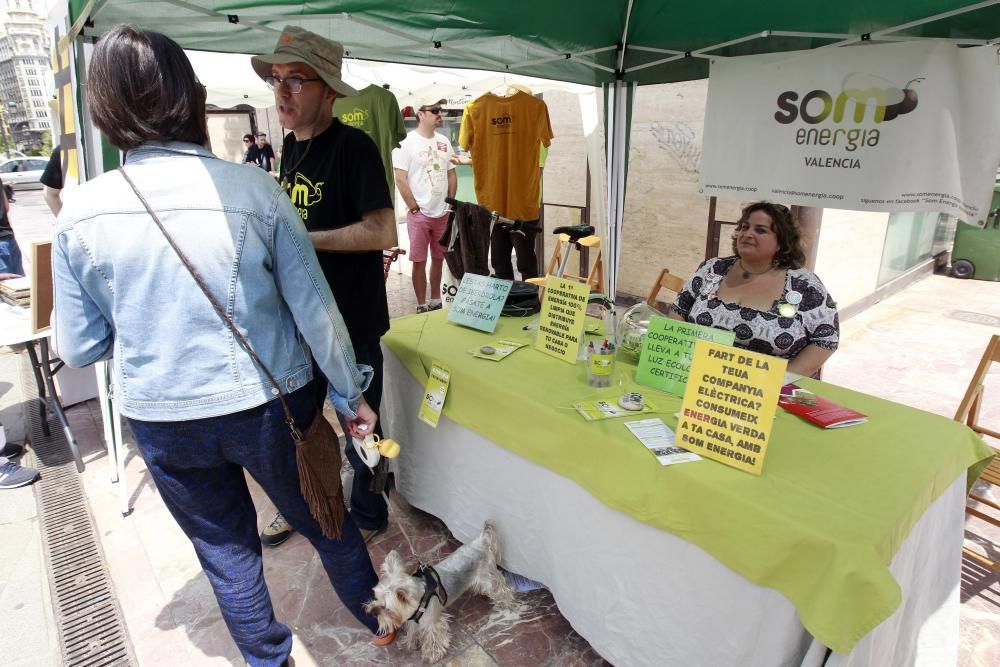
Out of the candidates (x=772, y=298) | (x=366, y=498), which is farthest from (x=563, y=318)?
(x=366, y=498)

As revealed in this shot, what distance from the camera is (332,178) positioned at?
1.78 meters

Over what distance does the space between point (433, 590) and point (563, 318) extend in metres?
0.98

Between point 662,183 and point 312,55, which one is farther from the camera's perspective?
point 662,183

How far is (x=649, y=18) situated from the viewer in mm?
2918

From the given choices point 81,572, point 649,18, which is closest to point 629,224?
point 649,18

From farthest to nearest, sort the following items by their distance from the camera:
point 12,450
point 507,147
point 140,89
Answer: point 507,147 → point 12,450 → point 140,89

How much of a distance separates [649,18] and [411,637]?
310 cm

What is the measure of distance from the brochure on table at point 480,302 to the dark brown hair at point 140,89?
53.0 inches

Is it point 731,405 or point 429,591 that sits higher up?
point 731,405

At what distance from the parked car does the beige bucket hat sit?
21656mm

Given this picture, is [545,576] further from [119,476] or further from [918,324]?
[918,324]

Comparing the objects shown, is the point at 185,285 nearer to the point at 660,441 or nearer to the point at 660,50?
the point at 660,441

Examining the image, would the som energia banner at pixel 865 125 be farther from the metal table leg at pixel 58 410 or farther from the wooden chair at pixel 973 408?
the metal table leg at pixel 58 410

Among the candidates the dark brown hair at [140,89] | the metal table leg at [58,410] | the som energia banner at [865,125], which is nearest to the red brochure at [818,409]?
the som energia banner at [865,125]
